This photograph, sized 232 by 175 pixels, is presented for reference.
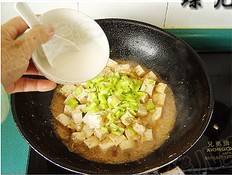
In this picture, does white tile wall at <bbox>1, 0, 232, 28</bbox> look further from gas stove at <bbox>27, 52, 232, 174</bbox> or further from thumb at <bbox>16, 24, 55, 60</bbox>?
thumb at <bbox>16, 24, 55, 60</bbox>

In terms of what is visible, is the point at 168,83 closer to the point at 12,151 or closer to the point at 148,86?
the point at 148,86

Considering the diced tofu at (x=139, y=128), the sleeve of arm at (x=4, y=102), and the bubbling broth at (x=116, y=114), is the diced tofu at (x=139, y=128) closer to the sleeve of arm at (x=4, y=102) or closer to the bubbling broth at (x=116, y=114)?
the bubbling broth at (x=116, y=114)

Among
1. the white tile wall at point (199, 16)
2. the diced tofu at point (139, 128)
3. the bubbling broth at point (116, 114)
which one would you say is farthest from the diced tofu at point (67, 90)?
the white tile wall at point (199, 16)

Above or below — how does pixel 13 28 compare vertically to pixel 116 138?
above

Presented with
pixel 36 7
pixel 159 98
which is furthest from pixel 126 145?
pixel 36 7

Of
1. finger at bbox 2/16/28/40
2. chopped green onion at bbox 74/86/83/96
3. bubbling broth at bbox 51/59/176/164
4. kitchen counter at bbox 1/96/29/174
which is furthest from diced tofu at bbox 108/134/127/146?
Answer: finger at bbox 2/16/28/40
